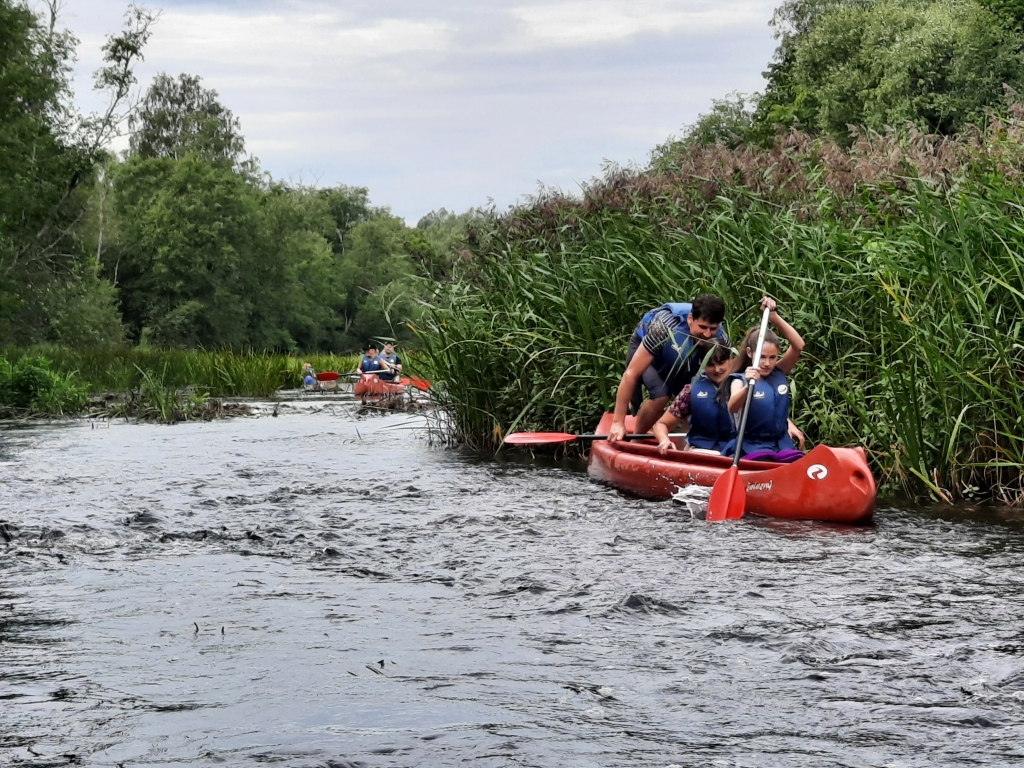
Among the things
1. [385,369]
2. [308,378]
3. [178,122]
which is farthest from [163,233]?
[385,369]

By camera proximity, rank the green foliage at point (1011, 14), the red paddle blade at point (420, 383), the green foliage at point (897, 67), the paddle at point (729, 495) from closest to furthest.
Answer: the paddle at point (729, 495), the red paddle blade at point (420, 383), the green foliage at point (897, 67), the green foliage at point (1011, 14)

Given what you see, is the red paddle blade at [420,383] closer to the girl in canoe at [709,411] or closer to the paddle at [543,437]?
the paddle at [543,437]

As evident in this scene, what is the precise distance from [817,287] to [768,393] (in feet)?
4.23

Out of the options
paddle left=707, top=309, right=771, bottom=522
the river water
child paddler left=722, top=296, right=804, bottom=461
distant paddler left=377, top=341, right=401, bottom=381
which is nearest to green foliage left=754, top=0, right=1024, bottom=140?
distant paddler left=377, top=341, right=401, bottom=381

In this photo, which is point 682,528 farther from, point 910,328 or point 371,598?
point 371,598

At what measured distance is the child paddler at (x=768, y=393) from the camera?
830 cm

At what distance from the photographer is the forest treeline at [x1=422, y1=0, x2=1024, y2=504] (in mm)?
8016

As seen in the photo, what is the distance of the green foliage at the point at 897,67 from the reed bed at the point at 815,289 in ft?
56.4

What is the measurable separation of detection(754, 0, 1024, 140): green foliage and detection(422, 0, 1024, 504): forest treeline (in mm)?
17006

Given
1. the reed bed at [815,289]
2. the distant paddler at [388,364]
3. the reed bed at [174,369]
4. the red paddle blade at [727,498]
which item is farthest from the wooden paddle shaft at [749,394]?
the reed bed at [174,369]

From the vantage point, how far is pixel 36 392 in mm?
20453

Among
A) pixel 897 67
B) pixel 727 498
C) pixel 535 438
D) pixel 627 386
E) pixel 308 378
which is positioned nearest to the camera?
pixel 727 498

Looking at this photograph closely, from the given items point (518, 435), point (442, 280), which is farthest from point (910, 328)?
point (442, 280)

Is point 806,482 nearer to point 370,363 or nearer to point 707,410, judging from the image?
point 707,410
